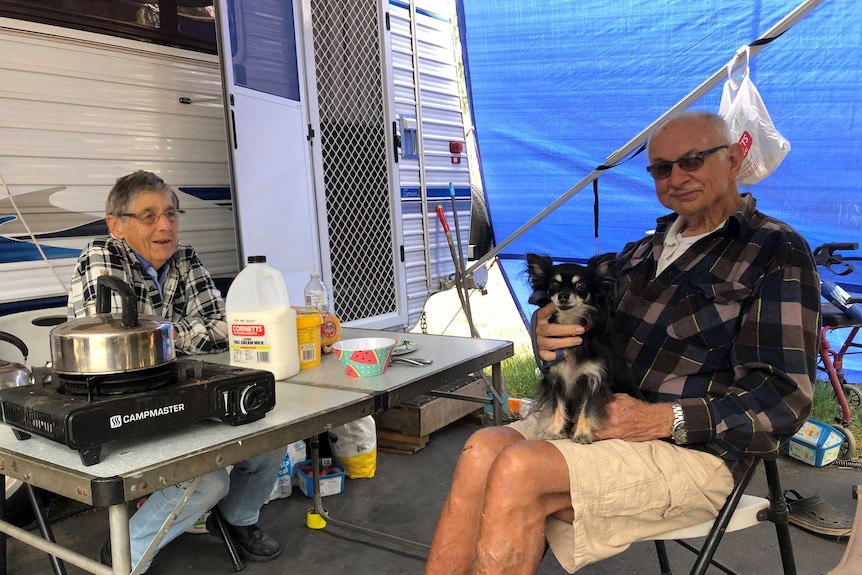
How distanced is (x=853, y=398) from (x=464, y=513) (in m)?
3.06

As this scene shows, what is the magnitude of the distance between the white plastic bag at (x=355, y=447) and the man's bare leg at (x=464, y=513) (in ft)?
5.28

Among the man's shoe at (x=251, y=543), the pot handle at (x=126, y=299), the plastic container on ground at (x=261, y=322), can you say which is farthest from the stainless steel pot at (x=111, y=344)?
the man's shoe at (x=251, y=543)

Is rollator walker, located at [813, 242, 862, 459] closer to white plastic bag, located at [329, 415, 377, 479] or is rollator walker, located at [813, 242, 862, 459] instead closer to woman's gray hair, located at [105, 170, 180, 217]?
white plastic bag, located at [329, 415, 377, 479]

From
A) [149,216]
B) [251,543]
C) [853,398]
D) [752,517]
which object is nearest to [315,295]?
[149,216]

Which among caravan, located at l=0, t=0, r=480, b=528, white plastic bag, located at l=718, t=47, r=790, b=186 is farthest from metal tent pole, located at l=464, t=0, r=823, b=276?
caravan, located at l=0, t=0, r=480, b=528

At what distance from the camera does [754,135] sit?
2.55 meters

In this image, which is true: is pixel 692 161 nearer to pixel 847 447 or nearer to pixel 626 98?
pixel 626 98

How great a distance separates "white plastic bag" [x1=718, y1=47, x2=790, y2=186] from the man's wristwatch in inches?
49.4

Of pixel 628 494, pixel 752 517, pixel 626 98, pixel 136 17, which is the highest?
pixel 136 17

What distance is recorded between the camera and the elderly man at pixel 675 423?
57.4 inches

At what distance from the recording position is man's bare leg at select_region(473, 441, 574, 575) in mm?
1400

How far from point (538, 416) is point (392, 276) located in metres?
2.82

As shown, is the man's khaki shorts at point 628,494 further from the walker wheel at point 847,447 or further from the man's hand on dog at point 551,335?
the walker wheel at point 847,447

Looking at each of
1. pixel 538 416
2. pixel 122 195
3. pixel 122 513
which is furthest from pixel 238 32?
pixel 122 513
